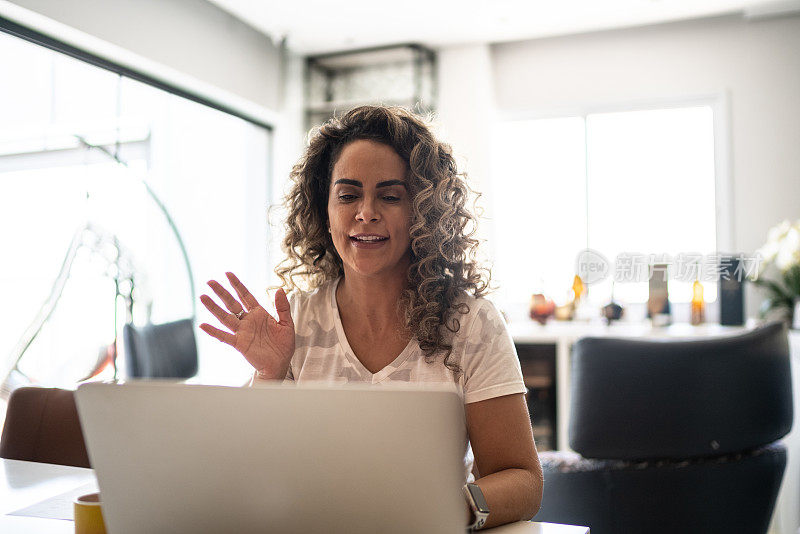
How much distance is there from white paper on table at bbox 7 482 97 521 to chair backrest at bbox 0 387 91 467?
1.08 ft

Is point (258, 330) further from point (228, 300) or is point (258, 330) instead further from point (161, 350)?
point (161, 350)

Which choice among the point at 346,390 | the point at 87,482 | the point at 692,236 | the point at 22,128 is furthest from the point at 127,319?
the point at 692,236

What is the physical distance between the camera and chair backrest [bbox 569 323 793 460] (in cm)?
153

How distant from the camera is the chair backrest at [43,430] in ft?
4.59

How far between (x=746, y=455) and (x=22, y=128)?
3162 mm

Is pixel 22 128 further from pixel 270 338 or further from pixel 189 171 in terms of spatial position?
pixel 270 338

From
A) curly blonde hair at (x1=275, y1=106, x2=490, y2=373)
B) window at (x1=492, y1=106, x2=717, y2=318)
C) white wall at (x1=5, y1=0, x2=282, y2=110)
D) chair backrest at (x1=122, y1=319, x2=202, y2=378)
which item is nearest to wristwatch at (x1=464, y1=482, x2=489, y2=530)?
curly blonde hair at (x1=275, y1=106, x2=490, y2=373)

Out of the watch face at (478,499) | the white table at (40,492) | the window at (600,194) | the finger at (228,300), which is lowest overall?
the white table at (40,492)

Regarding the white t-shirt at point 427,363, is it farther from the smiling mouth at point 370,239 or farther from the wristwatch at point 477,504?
the wristwatch at point 477,504

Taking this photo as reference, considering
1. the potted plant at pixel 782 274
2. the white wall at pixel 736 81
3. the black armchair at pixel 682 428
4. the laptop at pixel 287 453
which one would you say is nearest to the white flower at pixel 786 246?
the potted plant at pixel 782 274

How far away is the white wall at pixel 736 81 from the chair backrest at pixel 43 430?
399cm

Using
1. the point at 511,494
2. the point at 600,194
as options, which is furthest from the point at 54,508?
the point at 600,194

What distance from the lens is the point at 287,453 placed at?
0.65 metres

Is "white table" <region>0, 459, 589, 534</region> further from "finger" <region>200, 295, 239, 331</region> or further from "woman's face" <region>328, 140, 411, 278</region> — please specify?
"woman's face" <region>328, 140, 411, 278</region>
